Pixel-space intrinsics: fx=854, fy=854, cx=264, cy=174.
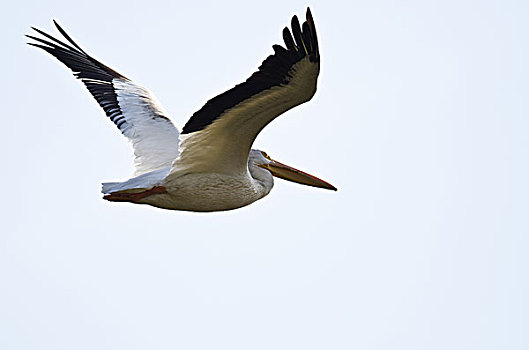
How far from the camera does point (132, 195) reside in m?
7.61

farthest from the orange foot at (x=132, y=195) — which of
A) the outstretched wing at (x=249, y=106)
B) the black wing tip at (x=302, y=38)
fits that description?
the black wing tip at (x=302, y=38)

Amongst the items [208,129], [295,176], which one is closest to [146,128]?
[295,176]

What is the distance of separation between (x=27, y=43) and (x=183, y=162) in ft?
11.7

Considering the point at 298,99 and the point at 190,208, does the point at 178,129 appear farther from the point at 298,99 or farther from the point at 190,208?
the point at 298,99

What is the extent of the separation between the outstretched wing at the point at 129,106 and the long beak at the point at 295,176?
107 centimetres

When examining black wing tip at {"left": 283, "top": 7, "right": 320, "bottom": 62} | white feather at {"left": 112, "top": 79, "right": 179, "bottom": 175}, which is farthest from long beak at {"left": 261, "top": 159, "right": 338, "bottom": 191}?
black wing tip at {"left": 283, "top": 7, "right": 320, "bottom": 62}

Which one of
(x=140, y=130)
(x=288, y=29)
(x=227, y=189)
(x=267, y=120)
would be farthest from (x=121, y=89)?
(x=288, y=29)

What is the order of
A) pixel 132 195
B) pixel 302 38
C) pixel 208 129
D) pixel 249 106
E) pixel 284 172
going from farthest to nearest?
pixel 284 172, pixel 132 195, pixel 208 129, pixel 249 106, pixel 302 38

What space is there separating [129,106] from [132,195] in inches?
83.8

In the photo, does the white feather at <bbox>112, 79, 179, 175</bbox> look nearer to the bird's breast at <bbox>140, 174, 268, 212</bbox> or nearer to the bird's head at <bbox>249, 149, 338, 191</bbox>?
the bird's breast at <bbox>140, 174, 268, 212</bbox>

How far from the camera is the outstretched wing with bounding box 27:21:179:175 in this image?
Result: 8.60 m

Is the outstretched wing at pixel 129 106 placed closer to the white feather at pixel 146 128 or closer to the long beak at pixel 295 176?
the white feather at pixel 146 128

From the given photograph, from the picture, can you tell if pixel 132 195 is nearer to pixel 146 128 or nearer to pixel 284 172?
pixel 146 128

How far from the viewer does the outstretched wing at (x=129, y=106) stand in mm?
8602
